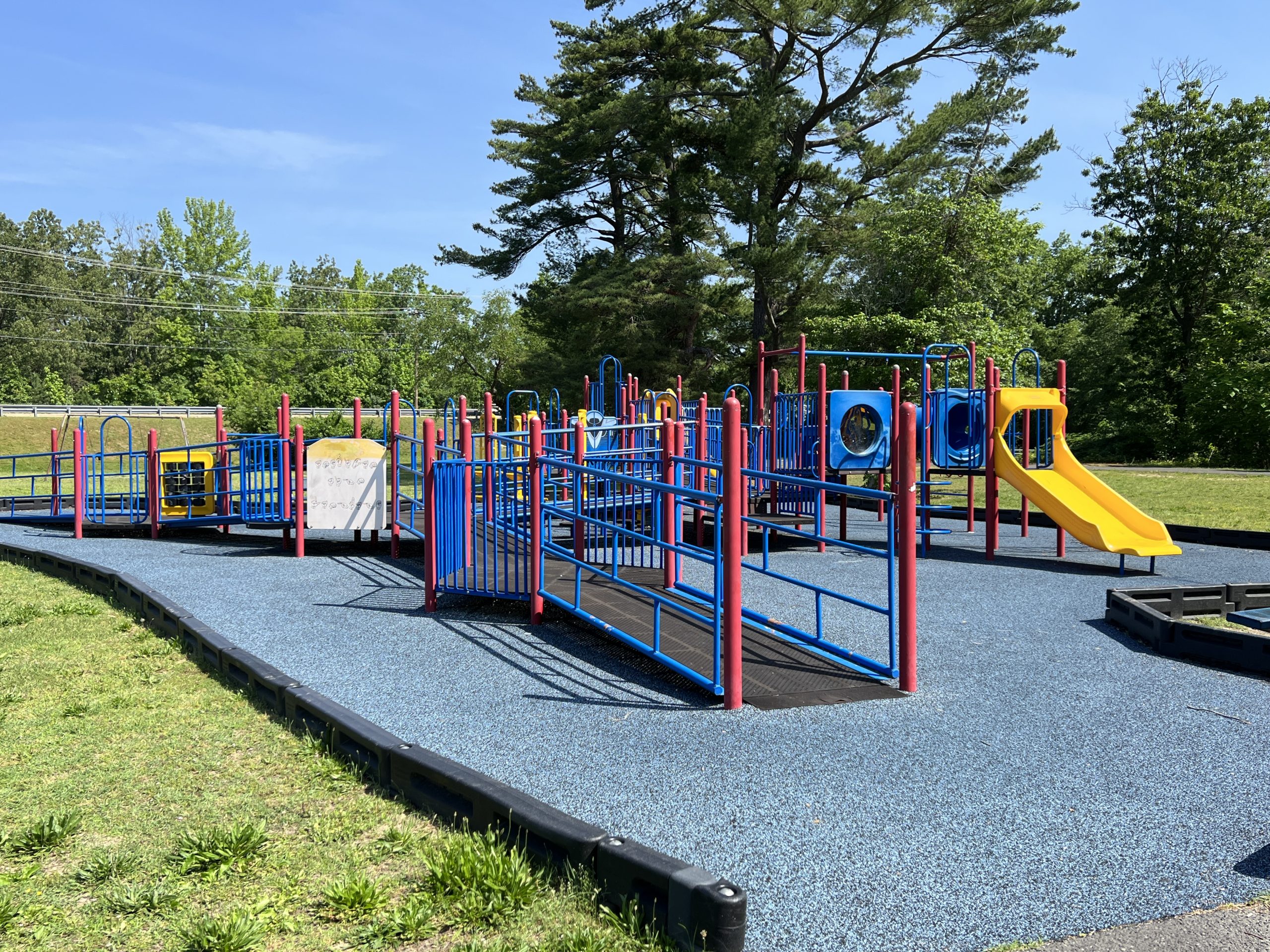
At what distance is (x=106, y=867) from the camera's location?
10.3 ft

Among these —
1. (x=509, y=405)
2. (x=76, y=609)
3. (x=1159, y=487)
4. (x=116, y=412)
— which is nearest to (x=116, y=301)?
(x=116, y=412)

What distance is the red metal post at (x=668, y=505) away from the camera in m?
7.58

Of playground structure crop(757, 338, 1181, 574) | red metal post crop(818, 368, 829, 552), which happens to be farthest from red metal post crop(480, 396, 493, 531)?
playground structure crop(757, 338, 1181, 574)

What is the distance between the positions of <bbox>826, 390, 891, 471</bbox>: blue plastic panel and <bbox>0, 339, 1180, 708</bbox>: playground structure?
31 mm

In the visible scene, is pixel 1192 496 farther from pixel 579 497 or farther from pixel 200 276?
pixel 200 276

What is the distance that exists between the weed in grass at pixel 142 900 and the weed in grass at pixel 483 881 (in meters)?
0.76

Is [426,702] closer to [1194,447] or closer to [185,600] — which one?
[185,600]

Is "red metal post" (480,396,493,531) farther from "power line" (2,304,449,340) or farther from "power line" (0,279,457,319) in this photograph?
"power line" (0,279,457,319)

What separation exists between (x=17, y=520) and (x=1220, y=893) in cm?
1676

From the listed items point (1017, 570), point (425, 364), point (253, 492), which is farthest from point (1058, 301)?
point (253, 492)

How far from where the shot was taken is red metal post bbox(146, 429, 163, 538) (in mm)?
12656

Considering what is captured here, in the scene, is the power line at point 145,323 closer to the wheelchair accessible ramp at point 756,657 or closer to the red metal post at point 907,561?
the wheelchair accessible ramp at point 756,657

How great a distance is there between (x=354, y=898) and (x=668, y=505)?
553 cm

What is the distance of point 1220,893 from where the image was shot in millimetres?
3025
